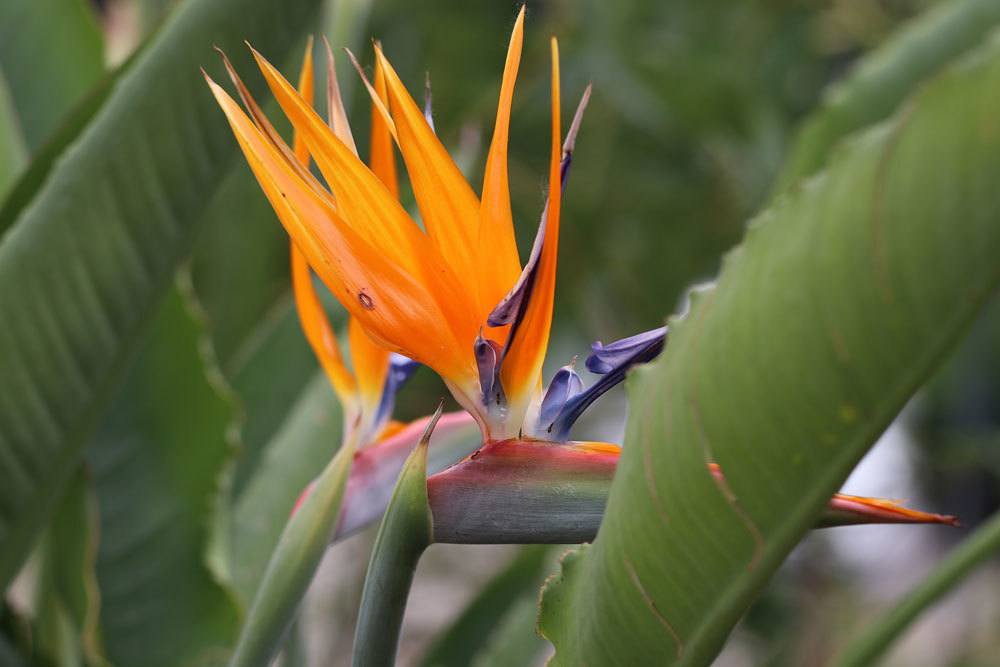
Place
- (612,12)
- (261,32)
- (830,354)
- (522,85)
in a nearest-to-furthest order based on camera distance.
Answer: (830,354) < (261,32) < (612,12) < (522,85)

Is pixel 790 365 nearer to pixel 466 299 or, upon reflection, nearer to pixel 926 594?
pixel 466 299

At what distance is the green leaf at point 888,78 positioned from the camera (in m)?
0.82

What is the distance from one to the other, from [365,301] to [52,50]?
0.59m

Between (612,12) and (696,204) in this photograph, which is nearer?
(612,12)

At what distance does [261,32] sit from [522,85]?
51.5 inches

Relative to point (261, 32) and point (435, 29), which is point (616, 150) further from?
point (261, 32)

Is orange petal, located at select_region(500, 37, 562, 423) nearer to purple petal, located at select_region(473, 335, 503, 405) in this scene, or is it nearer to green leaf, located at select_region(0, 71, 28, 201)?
purple petal, located at select_region(473, 335, 503, 405)

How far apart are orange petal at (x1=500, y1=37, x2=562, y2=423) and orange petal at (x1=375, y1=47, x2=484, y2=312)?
0.02m

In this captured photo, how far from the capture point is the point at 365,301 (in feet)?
1.27

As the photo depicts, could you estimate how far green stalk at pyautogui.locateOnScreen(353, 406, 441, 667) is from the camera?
14.2 inches

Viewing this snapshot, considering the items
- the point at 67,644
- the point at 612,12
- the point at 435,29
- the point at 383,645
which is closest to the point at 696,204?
the point at 612,12

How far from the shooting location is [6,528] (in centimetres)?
60

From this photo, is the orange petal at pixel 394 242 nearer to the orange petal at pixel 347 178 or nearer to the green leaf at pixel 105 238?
the orange petal at pixel 347 178

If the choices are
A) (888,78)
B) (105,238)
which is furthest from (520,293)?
(888,78)
